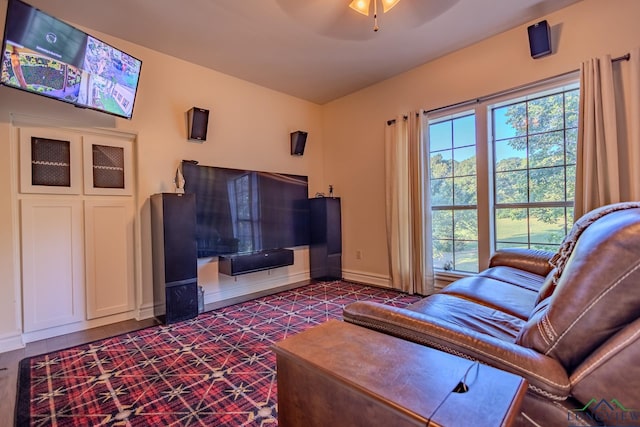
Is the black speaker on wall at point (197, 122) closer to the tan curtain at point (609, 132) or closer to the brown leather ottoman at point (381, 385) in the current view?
the brown leather ottoman at point (381, 385)

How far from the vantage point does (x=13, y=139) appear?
2490mm

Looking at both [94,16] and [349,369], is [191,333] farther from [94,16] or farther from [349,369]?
[94,16]

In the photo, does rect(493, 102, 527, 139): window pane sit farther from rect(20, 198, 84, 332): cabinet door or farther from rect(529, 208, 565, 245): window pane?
rect(20, 198, 84, 332): cabinet door

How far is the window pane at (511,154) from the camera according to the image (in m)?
3.12

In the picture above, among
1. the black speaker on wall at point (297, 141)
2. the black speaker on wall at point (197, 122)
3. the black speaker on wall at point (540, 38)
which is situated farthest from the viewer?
the black speaker on wall at point (297, 141)

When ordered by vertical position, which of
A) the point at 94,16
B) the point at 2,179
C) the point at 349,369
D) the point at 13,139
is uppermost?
the point at 94,16

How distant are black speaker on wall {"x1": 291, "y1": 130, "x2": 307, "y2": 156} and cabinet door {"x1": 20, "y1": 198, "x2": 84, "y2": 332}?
262 cm

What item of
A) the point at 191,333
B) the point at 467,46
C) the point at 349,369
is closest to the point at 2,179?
the point at 191,333

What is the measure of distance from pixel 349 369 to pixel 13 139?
3.26 meters

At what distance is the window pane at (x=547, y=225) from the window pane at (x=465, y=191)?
0.58 m

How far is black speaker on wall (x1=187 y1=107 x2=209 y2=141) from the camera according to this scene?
3367 millimetres

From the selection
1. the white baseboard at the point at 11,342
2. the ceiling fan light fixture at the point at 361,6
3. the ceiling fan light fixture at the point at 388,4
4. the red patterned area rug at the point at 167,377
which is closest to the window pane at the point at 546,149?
the ceiling fan light fixture at the point at 388,4

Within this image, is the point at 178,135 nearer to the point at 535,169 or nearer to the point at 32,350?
the point at 32,350

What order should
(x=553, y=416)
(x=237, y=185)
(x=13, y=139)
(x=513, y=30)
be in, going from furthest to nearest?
(x=237, y=185), (x=513, y=30), (x=13, y=139), (x=553, y=416)
